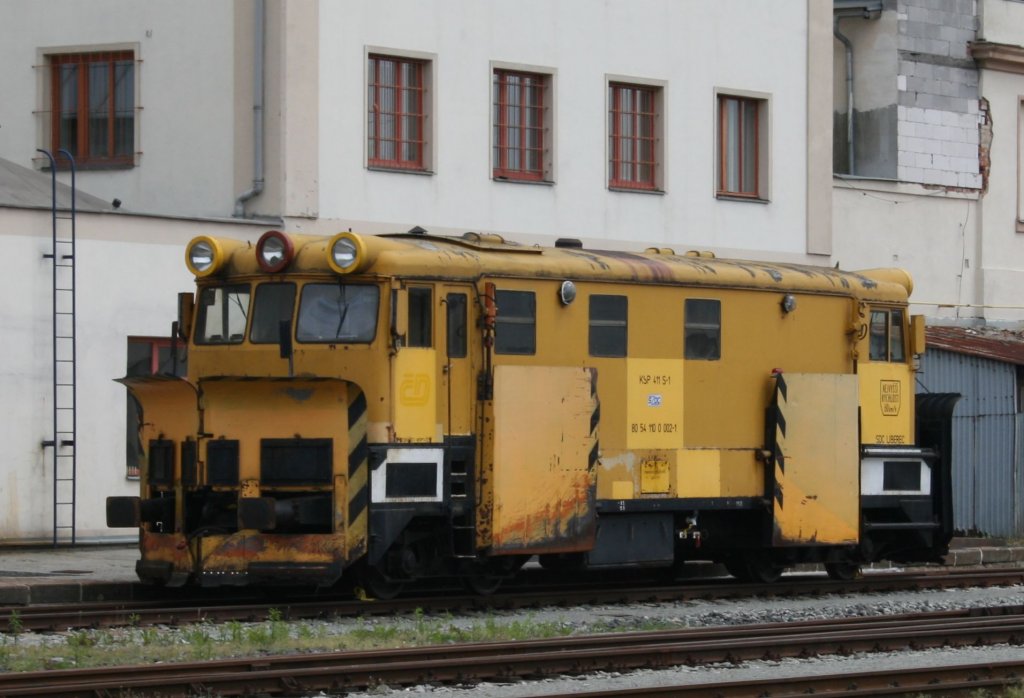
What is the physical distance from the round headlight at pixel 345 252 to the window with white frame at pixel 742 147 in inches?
504

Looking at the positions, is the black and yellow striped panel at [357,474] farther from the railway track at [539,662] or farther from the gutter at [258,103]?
the gutter at [258,103]

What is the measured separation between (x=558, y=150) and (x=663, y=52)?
2.37 metres

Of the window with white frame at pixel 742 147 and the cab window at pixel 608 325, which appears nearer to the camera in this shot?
the cab window at pixel 608 325

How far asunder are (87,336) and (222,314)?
561 centimetres

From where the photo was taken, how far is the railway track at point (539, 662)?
11.4m

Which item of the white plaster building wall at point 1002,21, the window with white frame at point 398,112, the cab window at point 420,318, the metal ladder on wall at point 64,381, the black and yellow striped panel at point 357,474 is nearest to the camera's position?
the black and yellow striped panel at point 357,474

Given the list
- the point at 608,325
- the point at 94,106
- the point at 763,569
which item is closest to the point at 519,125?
the point at 94,106

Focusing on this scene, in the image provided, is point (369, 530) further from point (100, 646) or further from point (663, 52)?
point (663, 52)

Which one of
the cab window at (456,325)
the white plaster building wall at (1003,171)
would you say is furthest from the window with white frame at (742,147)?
the cab window at (456,325)

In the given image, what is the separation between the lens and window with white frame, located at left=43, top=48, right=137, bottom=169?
24.9m

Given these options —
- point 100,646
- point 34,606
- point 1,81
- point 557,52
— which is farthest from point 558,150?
point 100,646

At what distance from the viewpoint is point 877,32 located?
31.5 m

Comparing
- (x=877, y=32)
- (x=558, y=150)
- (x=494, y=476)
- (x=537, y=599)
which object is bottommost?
(x=537, y=599)

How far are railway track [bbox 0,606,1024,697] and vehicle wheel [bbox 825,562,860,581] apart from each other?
419cm
